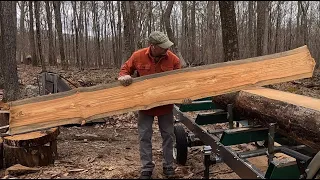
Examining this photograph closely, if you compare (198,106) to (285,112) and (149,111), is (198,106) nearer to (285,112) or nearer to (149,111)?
(149,111)

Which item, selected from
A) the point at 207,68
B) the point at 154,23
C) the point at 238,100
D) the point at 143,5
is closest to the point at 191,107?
the point at 238,100

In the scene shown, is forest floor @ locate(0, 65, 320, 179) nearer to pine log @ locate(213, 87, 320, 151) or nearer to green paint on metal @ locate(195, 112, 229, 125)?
green paint on metal @ locate(195, 112, 229, 125)

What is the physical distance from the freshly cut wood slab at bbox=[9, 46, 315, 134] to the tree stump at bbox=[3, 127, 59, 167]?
53cm

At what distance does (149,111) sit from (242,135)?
1.24m

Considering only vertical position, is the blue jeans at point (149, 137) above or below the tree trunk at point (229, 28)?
below

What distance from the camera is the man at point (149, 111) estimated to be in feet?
14.5

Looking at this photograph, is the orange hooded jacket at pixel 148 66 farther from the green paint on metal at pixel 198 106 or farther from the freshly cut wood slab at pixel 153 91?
the green paint on metal at pixel 198 106

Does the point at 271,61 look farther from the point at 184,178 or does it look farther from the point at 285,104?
the point at 184,178

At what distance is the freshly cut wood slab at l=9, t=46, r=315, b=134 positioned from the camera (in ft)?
14.1

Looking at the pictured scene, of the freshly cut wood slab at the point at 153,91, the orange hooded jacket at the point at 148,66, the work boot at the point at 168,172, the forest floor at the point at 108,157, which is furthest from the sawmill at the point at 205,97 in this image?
the work boot at the point at 168,172

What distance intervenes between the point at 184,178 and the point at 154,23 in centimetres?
3124

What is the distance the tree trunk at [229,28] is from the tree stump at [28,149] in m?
6.09

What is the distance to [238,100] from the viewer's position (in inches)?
214

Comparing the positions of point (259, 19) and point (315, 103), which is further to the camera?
point (259, 19)
